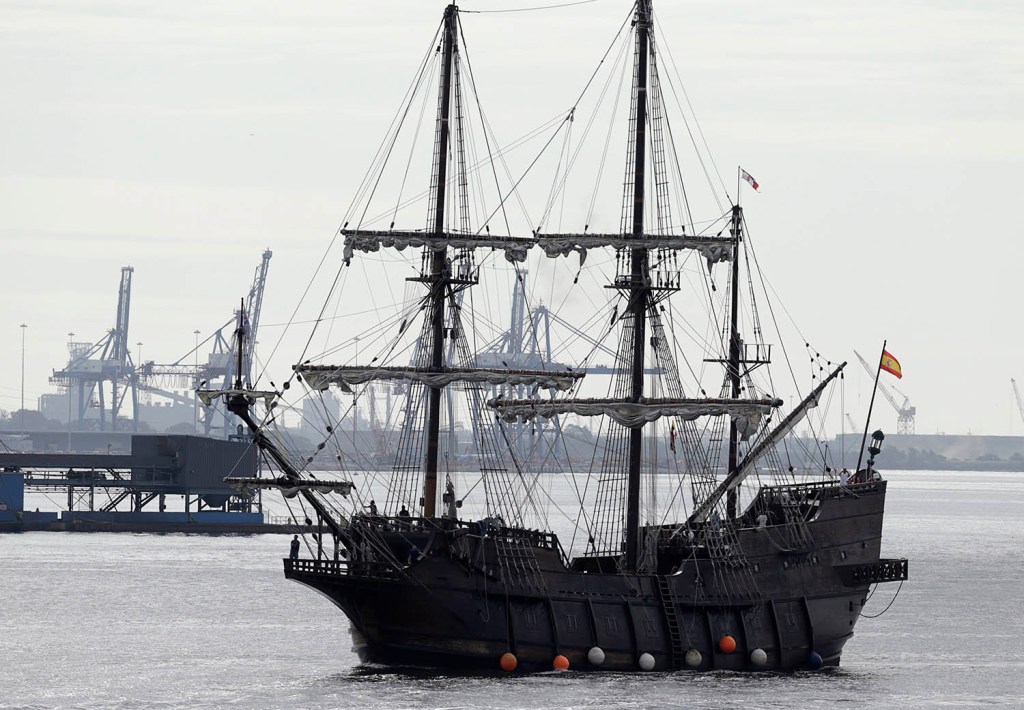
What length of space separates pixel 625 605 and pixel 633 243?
12.2m

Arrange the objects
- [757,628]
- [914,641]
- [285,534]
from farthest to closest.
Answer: [285,534]
[914,641]
[757,628]

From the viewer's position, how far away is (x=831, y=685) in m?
59.4

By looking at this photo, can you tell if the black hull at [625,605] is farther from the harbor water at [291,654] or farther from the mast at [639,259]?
the mast at [639,259]

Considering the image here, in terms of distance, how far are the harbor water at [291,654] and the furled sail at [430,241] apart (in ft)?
44.4

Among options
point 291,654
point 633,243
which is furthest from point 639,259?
point 291,654

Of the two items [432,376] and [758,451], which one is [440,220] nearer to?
[432,376]

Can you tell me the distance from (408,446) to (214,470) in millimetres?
63121

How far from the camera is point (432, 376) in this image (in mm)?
63094

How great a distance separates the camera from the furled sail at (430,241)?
63.4 metres

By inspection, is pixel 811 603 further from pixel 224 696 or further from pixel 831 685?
pixel 224 696

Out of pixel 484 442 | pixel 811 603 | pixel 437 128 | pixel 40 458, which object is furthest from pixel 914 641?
pixel 40 458

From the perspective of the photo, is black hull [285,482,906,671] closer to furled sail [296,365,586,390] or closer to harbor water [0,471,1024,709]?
harbor water [0,471,1024,709]

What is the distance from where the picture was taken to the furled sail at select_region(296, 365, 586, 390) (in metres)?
63.1

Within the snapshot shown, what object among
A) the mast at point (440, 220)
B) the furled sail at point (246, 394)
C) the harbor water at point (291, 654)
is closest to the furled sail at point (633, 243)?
the mast at point (440, 220)
